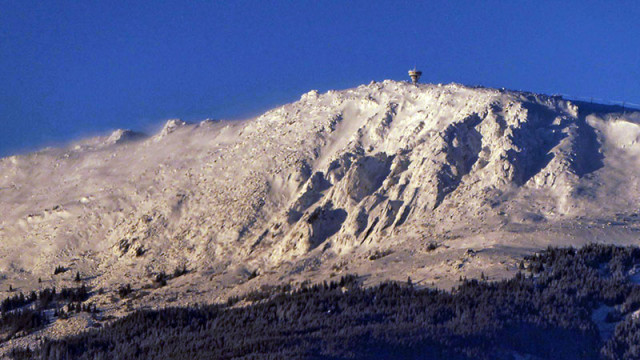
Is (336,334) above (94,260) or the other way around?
the other way around

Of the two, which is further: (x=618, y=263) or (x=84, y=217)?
(x=84, y=217)

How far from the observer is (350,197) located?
43062 mm

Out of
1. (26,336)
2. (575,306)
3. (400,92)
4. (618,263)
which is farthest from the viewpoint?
(400,92)

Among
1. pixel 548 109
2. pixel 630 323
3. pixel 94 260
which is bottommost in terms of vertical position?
pixel 630 323

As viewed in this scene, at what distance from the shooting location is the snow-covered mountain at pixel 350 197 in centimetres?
3731

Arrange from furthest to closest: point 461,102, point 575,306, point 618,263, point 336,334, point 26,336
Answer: point 461,102 → point 26,336 → point 618,263 → point 575,306 → point 336,334

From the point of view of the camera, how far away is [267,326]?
94.4 feet

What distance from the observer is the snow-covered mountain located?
37312 millimetres

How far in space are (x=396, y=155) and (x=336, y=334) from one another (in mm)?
21258

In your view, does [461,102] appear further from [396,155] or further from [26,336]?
[26,336]

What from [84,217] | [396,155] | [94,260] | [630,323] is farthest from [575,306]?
[84,217]

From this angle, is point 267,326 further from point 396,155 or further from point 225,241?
point 396,155

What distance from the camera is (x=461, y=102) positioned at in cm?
4941

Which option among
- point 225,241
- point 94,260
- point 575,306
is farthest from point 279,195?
point 575,306
